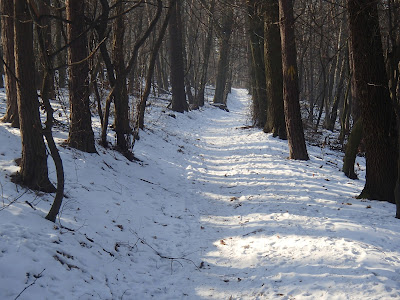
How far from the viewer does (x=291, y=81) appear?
9.98 m

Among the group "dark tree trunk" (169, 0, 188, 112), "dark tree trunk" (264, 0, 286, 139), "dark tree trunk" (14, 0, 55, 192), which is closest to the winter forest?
"dark tree trunk" (14, 0, 55, 192)

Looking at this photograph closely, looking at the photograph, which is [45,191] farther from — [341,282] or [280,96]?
[280,96]

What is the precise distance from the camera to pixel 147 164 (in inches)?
395

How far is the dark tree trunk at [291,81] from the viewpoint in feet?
32.3

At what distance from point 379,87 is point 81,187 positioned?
5664 mm

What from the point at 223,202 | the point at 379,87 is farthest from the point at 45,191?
the point at 379,87

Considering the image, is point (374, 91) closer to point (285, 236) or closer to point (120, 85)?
point (285, 236)

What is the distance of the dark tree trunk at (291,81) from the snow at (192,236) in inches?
40.1

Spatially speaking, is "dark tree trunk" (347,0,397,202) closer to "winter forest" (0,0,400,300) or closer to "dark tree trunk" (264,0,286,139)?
"winter forest" (0,0,400,300)

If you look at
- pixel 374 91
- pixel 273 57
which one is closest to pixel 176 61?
pixel 273 57

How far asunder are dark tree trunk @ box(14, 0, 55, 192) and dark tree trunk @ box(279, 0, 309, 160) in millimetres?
6875

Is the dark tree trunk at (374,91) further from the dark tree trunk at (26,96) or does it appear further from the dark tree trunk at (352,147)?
the dark tree trunk at (26,96)

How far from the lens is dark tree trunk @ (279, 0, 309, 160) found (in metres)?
9.84

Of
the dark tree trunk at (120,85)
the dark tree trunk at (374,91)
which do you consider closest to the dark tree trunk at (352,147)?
the dark tree trunk at (374,91)
